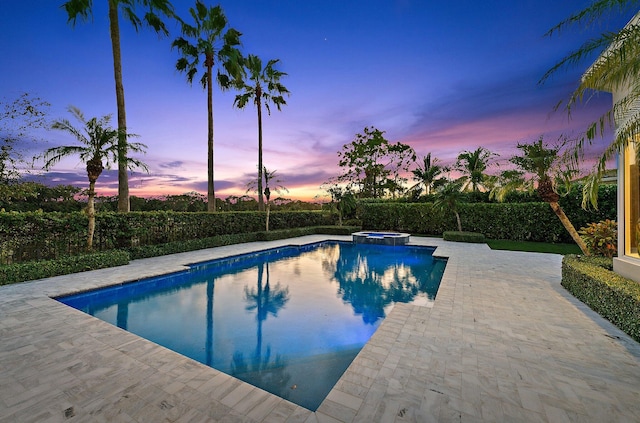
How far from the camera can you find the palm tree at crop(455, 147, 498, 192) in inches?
768

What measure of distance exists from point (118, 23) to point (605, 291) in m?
15.4

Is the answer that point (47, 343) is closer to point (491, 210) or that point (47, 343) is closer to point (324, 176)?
point (491, 210)

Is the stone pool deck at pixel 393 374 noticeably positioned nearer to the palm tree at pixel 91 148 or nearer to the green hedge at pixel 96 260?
the green hedge at pixel 96 260

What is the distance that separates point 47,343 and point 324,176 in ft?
82.2

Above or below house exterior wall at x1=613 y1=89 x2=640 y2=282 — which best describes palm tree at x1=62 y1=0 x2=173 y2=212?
above

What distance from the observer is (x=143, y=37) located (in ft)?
35.1

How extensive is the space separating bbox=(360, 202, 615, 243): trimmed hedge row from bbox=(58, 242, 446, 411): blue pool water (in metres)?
7.19

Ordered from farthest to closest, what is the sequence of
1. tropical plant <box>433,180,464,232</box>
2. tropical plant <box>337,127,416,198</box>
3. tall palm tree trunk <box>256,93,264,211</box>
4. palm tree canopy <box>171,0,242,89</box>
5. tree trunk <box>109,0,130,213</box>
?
tropical plant <box>337,127,416,198</box>
tall palm tree trunk <box>256,93,264,211</box>
tropical plant <box>433,180,464,232</box>
palm tree canopy <box>171,0,242,89</box>
tree trunk <box>109,0,130,213</box>

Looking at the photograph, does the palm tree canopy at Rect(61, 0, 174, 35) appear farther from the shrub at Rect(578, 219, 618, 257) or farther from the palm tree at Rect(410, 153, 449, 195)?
the palm tree at Rect(410, 153, 449, 195)

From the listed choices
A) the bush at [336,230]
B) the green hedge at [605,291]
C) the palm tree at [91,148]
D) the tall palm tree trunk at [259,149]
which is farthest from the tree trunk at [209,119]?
the green hedge at [605,291]

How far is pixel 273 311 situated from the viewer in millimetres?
5641

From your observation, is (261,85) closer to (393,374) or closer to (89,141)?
(89,141)

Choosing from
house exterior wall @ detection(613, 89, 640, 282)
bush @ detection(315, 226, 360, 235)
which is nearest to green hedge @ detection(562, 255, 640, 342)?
house exterior wall @ detection(613, 89, 640, 282)

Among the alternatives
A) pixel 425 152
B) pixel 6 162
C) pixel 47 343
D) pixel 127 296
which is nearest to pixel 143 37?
pixel 6 162
